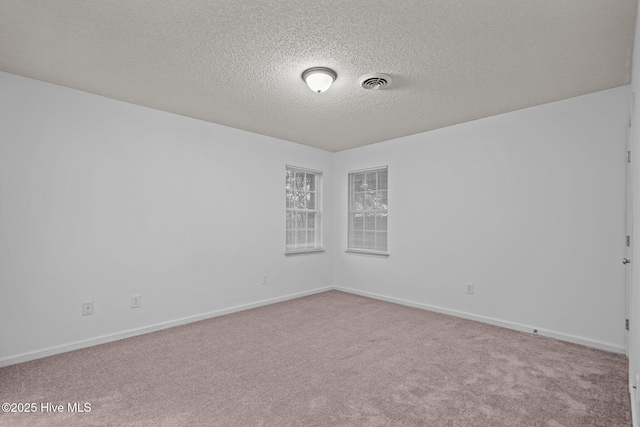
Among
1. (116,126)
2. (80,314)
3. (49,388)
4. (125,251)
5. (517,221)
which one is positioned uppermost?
(116,126)

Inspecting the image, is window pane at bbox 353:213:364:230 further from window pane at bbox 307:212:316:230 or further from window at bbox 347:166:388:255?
window pane at bbox 307:212:316:230

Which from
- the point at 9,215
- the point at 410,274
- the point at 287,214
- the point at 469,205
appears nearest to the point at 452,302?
the point at 410,274

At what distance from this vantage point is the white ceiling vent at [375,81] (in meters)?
2.75

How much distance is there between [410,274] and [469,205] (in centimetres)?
127

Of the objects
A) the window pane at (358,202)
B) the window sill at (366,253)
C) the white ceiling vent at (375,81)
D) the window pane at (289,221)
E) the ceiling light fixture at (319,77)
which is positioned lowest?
the window sill at (366,253)

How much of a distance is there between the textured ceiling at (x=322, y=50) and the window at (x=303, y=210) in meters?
1.88

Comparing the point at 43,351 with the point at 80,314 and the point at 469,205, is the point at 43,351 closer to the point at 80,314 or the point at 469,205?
the point at 80,314

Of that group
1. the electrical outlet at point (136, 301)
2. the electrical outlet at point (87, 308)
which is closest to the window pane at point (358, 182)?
the electrical outlet at point (136, 301)

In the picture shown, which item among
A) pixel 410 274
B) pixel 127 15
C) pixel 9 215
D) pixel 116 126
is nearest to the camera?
pixel 127 15

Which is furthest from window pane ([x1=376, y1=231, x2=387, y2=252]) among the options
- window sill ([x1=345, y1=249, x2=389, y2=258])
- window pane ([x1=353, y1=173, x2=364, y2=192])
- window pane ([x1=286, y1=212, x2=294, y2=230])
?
window pane ([x1=286, y1=212, x2=294, y2=230])

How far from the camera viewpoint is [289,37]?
7.16 ft

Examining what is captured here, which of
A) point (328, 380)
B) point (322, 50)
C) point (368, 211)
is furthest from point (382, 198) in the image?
point (328, 380)

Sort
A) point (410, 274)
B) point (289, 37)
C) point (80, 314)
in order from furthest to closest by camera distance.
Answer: point (410, 274) < point (80, 314) < point (289, 37)

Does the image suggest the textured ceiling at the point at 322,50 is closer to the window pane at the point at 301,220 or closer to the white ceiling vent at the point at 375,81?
the white ceiling vent at the point at 375,81
